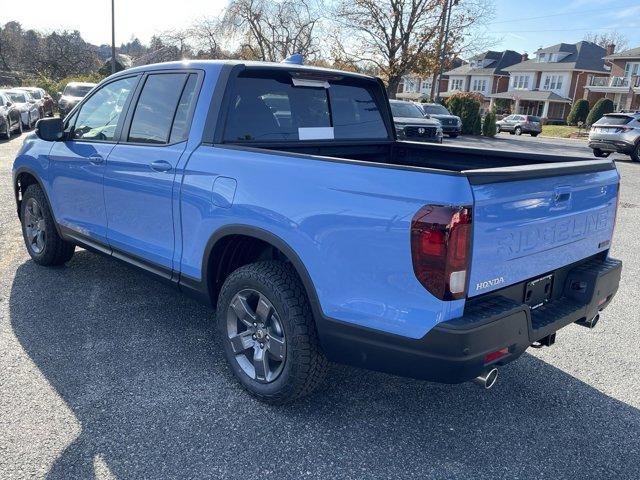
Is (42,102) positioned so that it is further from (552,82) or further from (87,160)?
(552,82)

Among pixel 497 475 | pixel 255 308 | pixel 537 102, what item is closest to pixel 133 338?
pixel 255 308

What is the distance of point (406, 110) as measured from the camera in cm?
1898

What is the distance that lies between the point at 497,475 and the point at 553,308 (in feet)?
3.04

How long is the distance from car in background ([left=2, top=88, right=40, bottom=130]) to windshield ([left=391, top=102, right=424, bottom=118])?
43.4ft

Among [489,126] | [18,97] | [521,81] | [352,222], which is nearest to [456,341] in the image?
[352,222]

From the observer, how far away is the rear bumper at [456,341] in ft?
7.55

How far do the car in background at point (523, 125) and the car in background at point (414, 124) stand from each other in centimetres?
2241

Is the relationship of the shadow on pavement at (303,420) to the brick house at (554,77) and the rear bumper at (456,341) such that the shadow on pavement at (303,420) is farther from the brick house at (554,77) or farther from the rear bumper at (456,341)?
the brick house at (554,77)

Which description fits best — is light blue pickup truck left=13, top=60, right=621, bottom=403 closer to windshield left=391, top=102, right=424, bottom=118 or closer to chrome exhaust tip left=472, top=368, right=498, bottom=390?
chrome exhaust tip left=472, top=368, right=498, bottom=390

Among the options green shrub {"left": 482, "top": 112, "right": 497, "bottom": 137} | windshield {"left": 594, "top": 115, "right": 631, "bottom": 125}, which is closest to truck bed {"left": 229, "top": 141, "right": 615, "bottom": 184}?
windshield {"left": 594, "top": 115, "right": 631, "bottom": 125}

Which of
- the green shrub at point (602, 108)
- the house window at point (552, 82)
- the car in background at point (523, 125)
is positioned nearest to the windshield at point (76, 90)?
the car in background at point (523, 125)

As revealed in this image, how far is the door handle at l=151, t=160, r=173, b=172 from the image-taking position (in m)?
3.45

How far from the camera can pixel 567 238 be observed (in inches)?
112

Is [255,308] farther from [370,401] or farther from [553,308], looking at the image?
[553,308]
